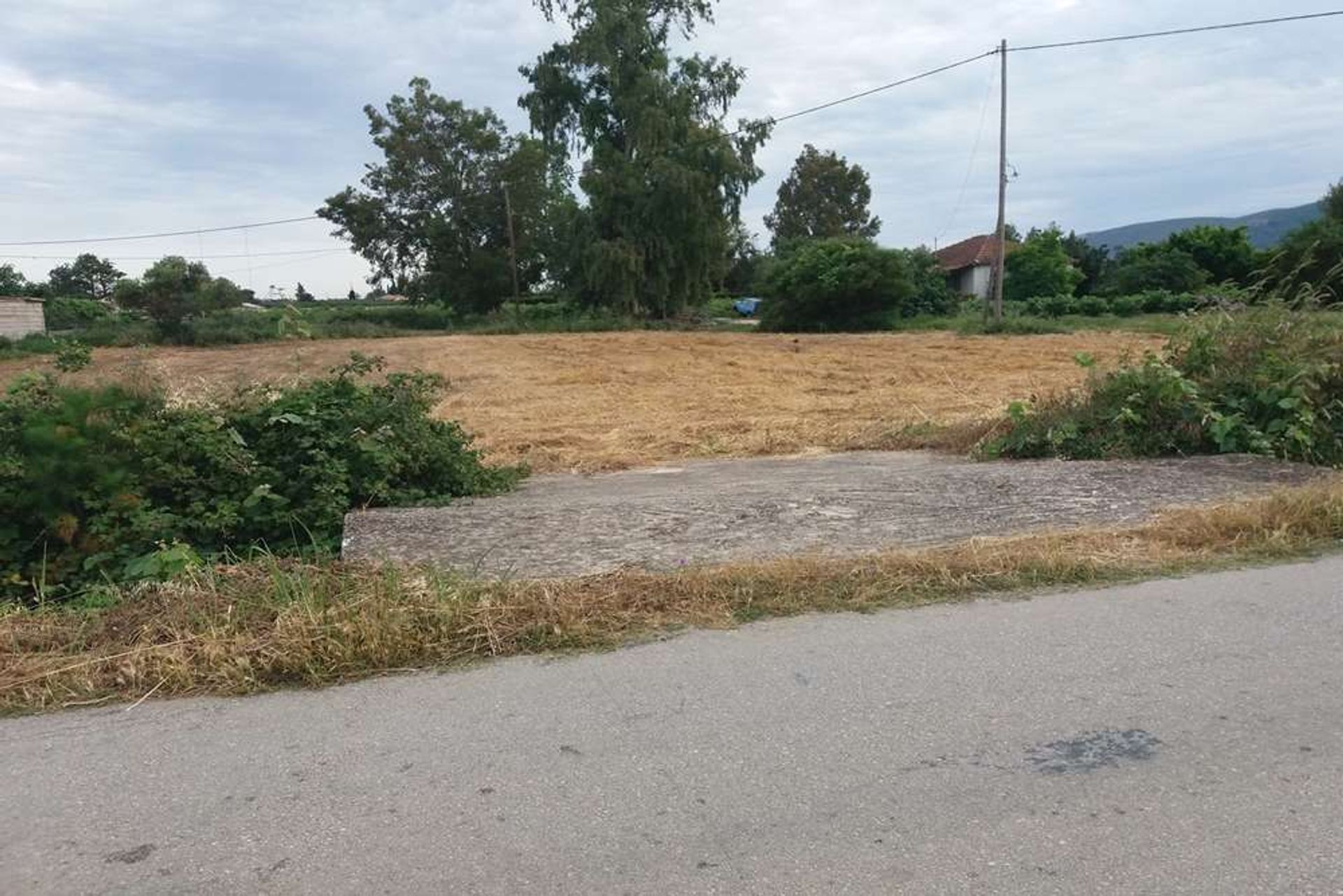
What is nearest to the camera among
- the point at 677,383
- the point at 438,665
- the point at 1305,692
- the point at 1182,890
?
the point at 1182,890

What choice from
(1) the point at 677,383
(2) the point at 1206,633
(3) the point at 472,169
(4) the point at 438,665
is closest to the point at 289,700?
(4) the point at 438,665

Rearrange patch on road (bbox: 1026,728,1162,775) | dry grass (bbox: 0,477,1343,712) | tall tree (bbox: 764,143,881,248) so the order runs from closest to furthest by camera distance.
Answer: patch on road (bbox: 1026,728,1162,775), dry grass (bbox: 0,477,1343,712), tall tree (bbox: 764,143,881,248)

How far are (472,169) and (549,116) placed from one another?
7.77 m

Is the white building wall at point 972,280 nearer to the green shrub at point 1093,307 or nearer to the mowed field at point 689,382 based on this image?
the green shrub at point 1093,307

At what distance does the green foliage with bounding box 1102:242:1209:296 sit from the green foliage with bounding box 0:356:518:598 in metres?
51.0

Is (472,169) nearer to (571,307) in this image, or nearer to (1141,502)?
(571,307)

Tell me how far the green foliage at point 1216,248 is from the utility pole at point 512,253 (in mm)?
36495

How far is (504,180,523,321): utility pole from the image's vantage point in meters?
52.6

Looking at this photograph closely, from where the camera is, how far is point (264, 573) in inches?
195

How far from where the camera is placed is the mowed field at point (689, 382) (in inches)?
467

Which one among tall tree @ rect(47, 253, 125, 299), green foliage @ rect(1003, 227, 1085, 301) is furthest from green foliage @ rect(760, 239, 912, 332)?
tall tree @ rect(47, 253, 125, 299)

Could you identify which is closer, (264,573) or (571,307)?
(264,573)

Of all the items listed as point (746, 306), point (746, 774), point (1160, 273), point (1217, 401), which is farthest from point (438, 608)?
point (746, 306)

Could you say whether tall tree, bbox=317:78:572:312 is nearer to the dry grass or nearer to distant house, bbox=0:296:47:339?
distant house, bbox=0:296:47:339
